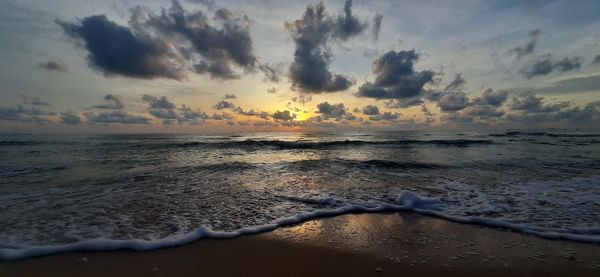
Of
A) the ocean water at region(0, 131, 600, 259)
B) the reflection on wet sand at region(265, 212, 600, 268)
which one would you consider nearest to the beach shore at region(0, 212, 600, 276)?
the reflection on wet sand at region(265, 212, 600, 268)

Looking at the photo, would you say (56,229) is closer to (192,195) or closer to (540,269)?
(192,195)

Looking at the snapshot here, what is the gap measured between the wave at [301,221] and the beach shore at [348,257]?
15cm

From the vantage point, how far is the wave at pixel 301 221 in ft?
13.7

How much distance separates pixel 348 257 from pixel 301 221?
5.84 feet

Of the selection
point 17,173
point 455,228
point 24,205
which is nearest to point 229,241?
point 455,228

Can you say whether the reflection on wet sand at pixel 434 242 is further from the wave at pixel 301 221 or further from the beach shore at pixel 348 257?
the wave at pixel 301 221

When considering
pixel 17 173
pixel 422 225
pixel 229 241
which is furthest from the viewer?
pixel 17 173

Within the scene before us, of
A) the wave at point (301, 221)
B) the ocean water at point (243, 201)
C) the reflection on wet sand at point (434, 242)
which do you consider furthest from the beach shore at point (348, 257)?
the ocean water at point (243, 201)

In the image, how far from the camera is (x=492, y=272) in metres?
3.54

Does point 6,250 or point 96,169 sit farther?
point 96,169

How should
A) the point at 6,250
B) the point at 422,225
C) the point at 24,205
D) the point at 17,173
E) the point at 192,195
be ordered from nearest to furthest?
the point at 6,250, the point at 422,225, the point at 24,205, the point at 192,195, the point at 17,173

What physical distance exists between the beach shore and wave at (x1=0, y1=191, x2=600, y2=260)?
6.1 inches

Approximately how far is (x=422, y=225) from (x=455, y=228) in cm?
55

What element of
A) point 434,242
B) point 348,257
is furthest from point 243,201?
point 434,242
